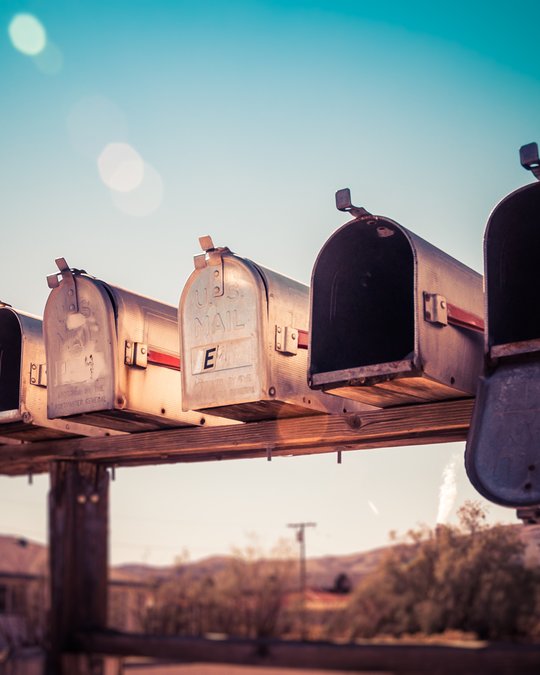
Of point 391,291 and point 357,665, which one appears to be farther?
point 391,291

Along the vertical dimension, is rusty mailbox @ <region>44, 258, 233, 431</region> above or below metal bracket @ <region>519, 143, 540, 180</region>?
below

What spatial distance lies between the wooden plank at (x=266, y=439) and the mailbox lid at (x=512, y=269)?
1.17ft

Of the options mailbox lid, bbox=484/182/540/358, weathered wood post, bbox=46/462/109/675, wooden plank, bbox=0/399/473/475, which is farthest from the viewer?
weathered wood post, bbox=46/462/109/675

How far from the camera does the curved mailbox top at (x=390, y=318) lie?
10.6 feet

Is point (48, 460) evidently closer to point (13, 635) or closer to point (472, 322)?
point (13, 635)

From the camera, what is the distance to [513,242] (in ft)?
11.4

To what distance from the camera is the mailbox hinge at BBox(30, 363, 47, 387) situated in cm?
449

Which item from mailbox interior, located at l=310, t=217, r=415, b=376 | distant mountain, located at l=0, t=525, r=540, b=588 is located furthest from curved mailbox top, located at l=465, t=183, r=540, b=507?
distant mountain, located at l=0, t=525, r=540, b=588

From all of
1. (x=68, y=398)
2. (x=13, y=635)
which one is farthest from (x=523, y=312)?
(x=13, y=635)

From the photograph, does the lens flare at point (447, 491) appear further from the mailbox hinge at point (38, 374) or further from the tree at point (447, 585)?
the mailbox hinge at point (38, 374)

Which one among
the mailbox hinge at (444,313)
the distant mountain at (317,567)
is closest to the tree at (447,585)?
the distant mountain at (317,567)

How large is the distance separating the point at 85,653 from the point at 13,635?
579 millimetres

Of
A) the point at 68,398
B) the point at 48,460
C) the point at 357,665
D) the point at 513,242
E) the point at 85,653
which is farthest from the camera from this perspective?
the point at 48,460

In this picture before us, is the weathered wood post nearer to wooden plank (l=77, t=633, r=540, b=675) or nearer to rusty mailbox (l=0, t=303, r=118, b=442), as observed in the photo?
rusty mailbox (l=0, t=303, r=118, b=442)
